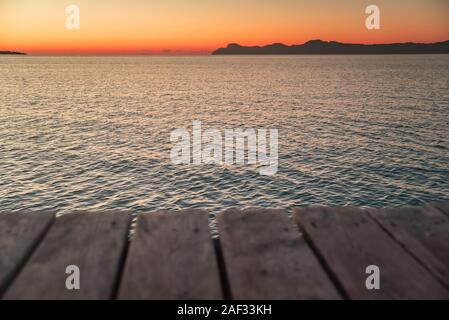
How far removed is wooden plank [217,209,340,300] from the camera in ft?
7.41

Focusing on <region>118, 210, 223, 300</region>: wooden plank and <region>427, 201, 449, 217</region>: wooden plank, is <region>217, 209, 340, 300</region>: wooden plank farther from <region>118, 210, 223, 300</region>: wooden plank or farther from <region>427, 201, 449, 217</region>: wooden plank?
<region>427, 201, 449, 217</region>: wooden plank

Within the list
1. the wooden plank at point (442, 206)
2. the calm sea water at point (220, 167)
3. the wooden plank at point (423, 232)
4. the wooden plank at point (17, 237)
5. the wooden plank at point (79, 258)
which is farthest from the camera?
the calm sea water at point (220, 167)

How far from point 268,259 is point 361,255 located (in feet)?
1.95

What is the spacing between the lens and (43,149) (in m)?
38.0

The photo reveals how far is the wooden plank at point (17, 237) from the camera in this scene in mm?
2450

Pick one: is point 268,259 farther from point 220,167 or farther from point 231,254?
point 220,167

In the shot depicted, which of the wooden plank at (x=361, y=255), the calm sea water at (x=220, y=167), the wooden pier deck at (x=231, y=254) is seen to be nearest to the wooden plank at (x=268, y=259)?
the wooden pier deck at (x=231, y=254)

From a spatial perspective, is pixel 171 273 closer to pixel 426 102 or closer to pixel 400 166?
pixel 400 166

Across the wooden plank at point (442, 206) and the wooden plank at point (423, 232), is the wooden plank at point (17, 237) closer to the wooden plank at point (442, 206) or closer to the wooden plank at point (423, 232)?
the wooden plank at point (423, 232)

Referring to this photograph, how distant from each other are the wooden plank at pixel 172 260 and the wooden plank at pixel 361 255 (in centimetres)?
72

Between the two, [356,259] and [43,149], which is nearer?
[356,259]
